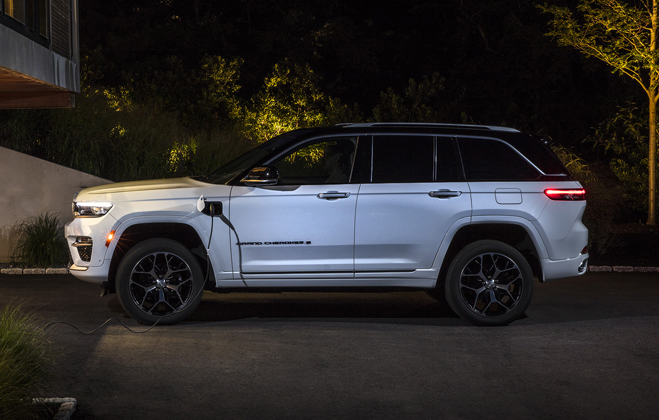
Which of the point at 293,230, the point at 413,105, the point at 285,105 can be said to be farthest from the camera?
the point at 413,105

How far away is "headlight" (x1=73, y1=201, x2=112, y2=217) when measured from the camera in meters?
8.40

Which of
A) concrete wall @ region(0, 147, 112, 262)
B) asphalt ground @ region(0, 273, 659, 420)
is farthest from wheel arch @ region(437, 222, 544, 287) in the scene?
concrete wall @ region(0, 147, 112, 262)

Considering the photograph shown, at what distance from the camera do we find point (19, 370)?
5.36 metres

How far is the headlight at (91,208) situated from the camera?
331 inches

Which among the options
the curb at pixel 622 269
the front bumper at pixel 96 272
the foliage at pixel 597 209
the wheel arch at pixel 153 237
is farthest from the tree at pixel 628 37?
the front bumper at pixel 96 272

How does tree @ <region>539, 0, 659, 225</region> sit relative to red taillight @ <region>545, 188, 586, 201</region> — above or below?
above

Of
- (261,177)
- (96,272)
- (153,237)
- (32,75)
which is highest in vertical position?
(32,75)

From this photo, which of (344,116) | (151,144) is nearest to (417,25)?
(344,116)

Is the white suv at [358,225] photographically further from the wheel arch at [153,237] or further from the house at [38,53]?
the house at [38,53]

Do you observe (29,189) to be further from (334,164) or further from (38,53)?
(334,164)

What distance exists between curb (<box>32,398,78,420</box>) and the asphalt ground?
0.28ft

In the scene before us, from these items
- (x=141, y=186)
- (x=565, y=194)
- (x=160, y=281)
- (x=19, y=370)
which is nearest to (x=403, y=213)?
(x=565, y=194)

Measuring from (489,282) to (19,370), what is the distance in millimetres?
4872

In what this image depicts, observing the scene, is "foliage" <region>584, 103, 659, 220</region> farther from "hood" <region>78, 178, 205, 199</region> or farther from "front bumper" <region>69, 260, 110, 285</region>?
"front bumper" <region>69, 260, 110, 285</region>
